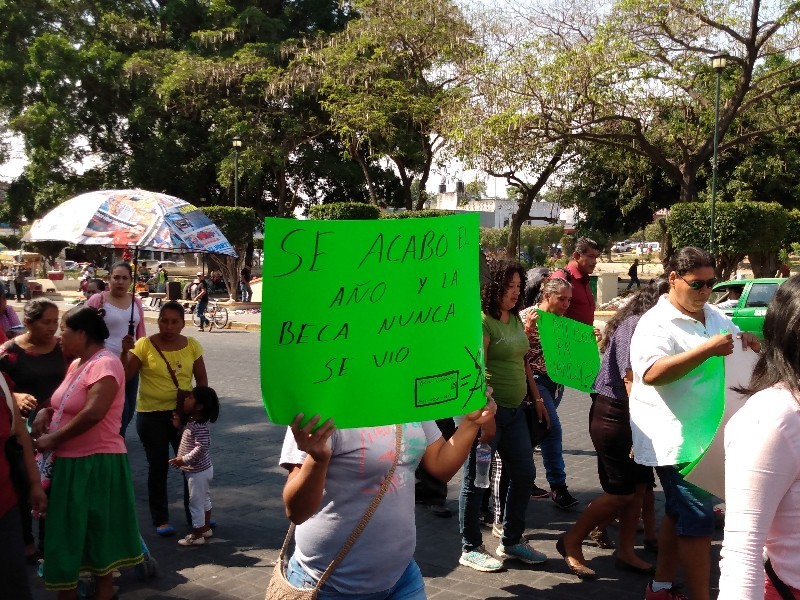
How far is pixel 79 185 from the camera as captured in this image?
131 feet

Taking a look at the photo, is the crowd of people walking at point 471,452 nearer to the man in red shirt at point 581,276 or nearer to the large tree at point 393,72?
the man in red shirt at point 581,276

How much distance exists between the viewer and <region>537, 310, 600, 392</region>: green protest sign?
5.66m

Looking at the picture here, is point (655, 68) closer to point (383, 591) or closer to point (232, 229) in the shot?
point (232, 229)

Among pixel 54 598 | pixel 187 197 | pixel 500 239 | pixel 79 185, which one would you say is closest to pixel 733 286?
pixel 54 598

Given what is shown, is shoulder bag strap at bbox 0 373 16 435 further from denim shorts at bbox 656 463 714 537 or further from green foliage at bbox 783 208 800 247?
green foliage at bbox 783 208 800 247

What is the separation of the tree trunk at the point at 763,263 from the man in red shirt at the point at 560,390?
2182 centimetres

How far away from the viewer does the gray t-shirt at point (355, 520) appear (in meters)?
2.51

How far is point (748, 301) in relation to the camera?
15406mm

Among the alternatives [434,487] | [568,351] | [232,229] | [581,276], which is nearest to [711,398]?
[568,351]

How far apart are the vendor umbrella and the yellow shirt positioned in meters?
0.74

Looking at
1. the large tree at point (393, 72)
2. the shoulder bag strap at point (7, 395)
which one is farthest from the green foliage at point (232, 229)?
the shoulder bag strap at point (7, 395)

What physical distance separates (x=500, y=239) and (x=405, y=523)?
186ft

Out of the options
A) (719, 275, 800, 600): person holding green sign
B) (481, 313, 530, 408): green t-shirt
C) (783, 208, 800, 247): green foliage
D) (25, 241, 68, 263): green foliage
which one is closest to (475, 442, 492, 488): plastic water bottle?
(481, 313, 530, 408): green t-shirt

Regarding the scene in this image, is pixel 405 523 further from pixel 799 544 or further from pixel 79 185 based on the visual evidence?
pixel 79 185
